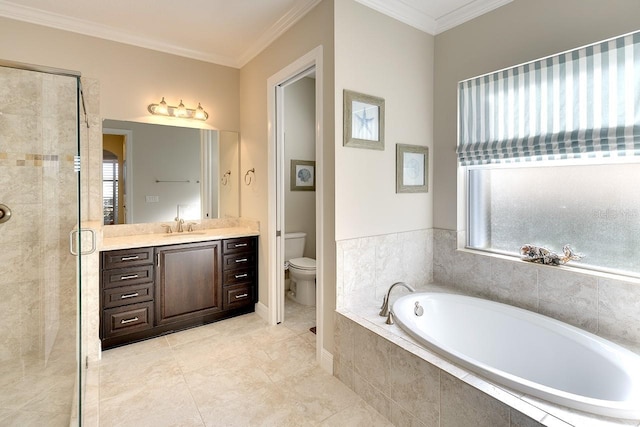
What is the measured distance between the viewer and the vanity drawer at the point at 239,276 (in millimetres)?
3107

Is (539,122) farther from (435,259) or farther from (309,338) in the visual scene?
(309,338)

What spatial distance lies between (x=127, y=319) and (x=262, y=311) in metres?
1.15

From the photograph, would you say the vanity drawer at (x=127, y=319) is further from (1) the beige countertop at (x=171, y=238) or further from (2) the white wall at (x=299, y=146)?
(2) the white wall at (x=299, y=146)

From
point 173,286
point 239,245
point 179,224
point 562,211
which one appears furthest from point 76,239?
point 562,211

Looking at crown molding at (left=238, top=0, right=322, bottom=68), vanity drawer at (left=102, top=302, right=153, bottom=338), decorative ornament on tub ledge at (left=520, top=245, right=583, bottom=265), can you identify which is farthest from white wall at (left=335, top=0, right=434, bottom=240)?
vanity drawer at (left=102, top=302, right=153, bottom=338)

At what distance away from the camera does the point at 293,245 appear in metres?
3.89

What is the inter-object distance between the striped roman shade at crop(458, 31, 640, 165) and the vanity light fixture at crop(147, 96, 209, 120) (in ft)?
8.05

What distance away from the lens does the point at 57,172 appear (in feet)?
6.87

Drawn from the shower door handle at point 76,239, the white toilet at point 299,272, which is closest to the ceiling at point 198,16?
the shower door handle at point 76,239

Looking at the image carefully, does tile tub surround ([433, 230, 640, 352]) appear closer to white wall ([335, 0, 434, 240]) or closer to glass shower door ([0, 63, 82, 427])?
white wall ([335, 0, 434, 240])

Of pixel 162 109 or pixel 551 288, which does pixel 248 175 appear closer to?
pixel 162 109

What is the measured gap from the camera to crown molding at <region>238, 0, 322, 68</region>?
93.3 inches

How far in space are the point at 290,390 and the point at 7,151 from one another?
235 cm

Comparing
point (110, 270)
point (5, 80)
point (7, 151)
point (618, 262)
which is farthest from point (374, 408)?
point (5, 80)
